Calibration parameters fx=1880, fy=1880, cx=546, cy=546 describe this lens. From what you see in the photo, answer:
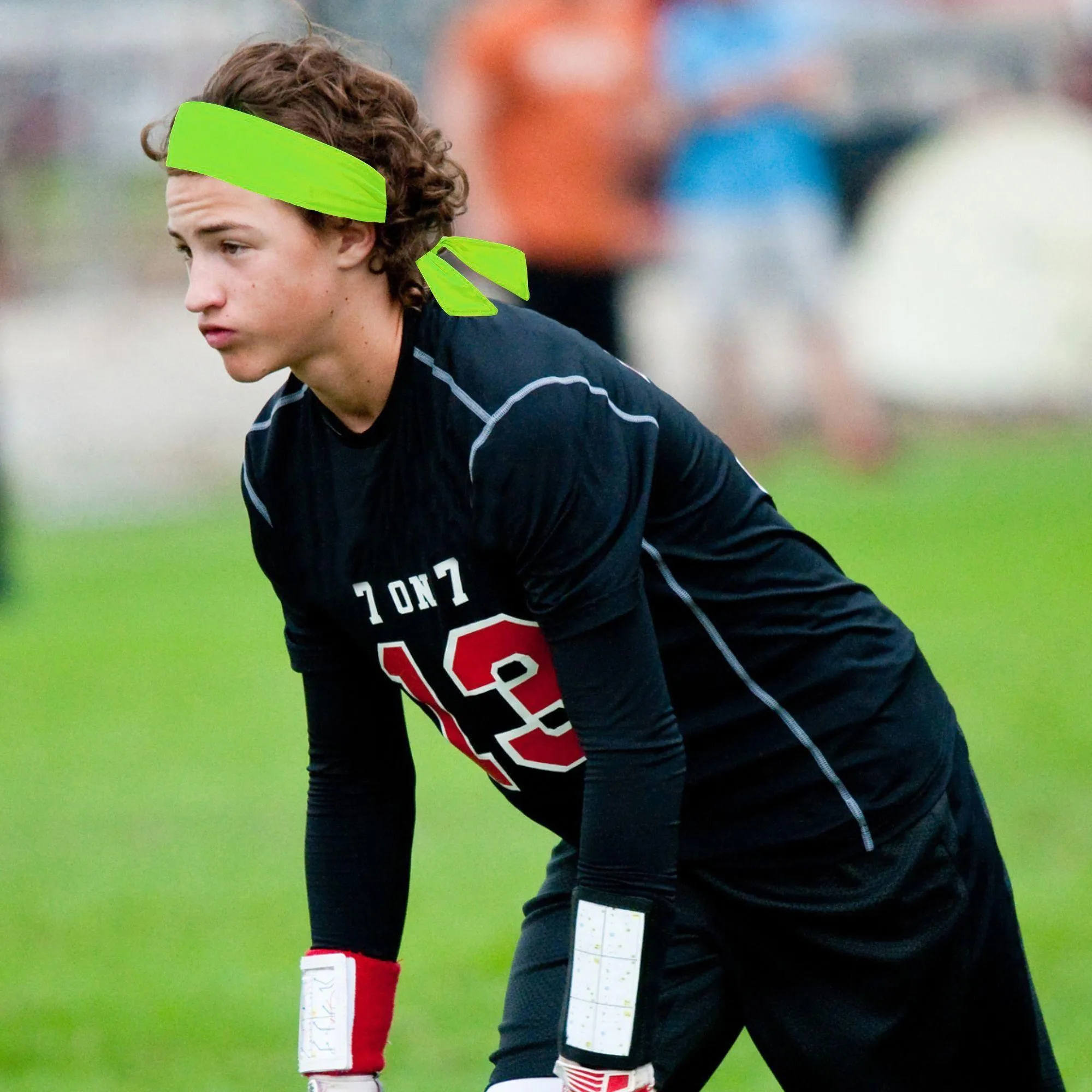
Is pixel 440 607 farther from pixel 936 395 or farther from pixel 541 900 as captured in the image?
pixel 936 395

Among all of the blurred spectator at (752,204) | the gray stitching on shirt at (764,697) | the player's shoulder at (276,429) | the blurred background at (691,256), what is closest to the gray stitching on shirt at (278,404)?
the player's shoulder at (276,429)

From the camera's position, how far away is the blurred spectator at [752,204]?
11.0m

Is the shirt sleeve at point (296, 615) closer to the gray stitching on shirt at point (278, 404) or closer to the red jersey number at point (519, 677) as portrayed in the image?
the gray stitching on shirt at point (278, 404)

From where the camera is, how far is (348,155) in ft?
7.24

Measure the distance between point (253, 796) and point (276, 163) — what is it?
4415mm

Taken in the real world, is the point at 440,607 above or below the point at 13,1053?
above

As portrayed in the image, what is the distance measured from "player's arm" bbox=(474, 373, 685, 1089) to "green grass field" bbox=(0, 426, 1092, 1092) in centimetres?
197

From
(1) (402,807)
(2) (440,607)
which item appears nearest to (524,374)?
(2) (440,607)

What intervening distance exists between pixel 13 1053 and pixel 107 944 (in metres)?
0.76

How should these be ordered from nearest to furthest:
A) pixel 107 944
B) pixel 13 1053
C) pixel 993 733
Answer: pixel 13 1053
pixel 107 944
pixel 993 733

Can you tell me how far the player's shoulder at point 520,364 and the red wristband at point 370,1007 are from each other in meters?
0.84

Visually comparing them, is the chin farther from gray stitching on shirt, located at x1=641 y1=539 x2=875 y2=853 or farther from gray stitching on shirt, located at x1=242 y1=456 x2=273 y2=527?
gray stitching on shirt, located at x1=641 y1=539 x2=875 y2=853

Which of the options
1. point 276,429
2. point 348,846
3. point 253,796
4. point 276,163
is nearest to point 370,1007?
point 348,846

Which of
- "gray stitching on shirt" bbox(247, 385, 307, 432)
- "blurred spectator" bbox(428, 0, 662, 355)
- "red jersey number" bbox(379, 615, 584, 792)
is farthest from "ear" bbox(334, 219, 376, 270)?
"blurred spectator" bbox(428, 0, 662, 355)
